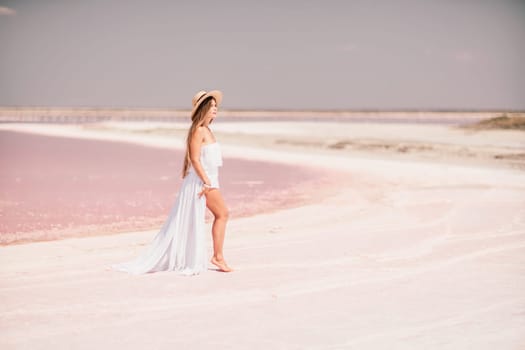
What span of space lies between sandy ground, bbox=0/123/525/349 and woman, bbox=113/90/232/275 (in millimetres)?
189

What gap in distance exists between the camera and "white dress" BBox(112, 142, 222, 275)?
20.4ft

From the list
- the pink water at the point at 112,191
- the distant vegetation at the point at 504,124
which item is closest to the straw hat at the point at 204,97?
the pink water at the point at 112,191

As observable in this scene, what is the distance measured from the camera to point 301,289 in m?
5.61

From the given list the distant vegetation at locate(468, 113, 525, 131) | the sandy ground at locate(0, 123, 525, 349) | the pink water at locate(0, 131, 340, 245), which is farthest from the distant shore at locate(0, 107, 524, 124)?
the sandy ground at locate(0, 123, 525, 349)

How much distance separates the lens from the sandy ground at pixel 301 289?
435 cm

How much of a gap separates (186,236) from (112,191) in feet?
25.5

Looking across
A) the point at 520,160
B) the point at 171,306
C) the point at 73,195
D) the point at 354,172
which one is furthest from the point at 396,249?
the point at 520,160

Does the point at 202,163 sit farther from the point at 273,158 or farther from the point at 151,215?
the point at 273,158

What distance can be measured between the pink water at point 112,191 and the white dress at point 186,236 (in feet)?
8.96

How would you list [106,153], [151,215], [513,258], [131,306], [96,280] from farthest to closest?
[106,153]
[151,215]
[513,258]
[96,280]
[131,306]

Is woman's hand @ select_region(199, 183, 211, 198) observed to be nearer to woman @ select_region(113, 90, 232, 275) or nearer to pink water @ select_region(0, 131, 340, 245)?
woman @ select_region(113, 90, 232, 275)

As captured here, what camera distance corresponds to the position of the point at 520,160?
20344 millimetres

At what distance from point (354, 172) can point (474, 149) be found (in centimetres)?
846

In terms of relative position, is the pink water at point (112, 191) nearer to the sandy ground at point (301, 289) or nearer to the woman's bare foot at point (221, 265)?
the sandy ground at point (301, 289)
